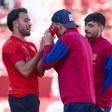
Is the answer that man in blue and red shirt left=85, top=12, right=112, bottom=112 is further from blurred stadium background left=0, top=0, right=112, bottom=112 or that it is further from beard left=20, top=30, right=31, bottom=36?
blurred stadium background left=0, top=0, right=112, bottom=112

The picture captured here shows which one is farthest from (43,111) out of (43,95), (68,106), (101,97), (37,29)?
(68,106)

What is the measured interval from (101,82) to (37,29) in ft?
8.68

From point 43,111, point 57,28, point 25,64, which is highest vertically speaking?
point 57,28

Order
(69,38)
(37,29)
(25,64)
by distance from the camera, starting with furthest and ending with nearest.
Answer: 1. (37,29)
2. (25,64)
3. (69,38)

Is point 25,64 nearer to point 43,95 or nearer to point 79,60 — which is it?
point 79,60

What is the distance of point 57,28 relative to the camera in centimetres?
523

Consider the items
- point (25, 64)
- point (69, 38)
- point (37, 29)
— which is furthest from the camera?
point (37, 29)

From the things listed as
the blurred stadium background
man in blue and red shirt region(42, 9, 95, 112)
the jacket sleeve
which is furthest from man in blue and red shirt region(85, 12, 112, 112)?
the blurred stadium background

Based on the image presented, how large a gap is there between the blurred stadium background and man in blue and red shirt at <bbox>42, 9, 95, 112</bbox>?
2919 millimetres

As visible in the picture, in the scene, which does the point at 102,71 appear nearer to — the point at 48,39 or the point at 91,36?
the point at 91,36

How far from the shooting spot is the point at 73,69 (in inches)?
200

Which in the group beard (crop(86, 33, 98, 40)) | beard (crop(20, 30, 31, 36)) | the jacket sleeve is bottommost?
the jacket sleeve

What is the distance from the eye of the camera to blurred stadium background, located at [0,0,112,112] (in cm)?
806

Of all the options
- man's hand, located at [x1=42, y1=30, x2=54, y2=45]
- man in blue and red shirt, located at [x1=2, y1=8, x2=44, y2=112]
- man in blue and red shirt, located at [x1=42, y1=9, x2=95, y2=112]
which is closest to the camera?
man in blue and red shirt, located at [x1=42, y1=9, x2=95, y2=112]
